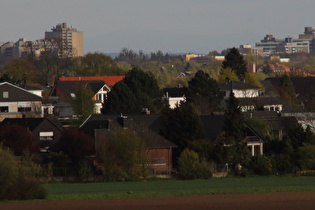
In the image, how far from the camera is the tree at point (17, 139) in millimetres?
72688

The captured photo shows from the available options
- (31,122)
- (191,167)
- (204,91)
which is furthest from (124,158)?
(204,91)

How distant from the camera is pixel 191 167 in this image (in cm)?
6781

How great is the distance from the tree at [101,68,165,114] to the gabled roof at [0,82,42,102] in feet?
34.2

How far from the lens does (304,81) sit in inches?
5896

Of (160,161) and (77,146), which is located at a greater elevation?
(77,146)

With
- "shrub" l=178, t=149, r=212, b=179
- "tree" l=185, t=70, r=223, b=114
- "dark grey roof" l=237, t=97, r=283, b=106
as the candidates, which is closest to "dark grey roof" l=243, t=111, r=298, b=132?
"tree" l=185, t=70, r=223, b=114

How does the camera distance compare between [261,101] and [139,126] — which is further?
[261,101]

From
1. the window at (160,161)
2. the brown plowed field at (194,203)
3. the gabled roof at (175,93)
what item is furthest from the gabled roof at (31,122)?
the gabled roof at (175,93)

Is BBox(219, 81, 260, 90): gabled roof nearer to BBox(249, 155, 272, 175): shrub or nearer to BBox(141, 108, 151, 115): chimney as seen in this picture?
BBox(141, 108, 151, 115): chimney

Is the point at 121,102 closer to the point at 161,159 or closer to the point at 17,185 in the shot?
the point at 161,159

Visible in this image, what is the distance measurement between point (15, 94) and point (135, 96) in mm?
→ 15927

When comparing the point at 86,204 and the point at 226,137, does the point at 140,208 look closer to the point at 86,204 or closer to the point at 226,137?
the point at 86,204

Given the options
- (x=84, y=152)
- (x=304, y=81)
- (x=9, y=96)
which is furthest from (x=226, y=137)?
(x=304, y=81)

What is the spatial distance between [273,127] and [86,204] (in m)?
40.4
